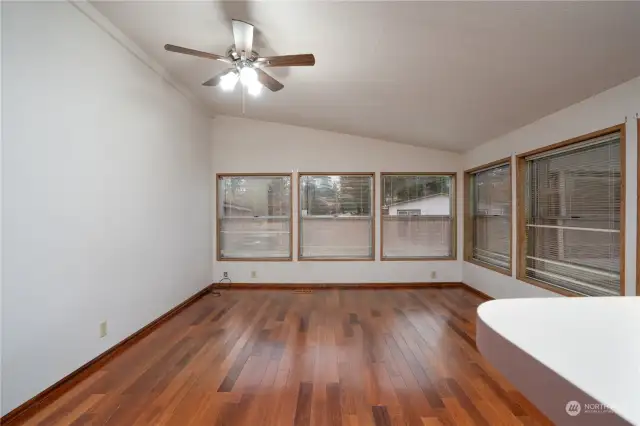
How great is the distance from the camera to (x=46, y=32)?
204 cm

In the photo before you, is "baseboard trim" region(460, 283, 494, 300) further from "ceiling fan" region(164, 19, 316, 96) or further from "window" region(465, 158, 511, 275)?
"ceiling fan" region(164, 19, 316, 96)

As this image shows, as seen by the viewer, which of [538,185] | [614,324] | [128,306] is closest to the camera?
[614,324]

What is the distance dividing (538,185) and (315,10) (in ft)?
10.6

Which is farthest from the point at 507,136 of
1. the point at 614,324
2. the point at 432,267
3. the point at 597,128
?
the point at 614,324

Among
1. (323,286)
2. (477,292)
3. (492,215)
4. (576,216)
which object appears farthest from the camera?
(323,286)

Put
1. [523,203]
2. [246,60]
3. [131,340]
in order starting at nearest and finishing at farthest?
[246,60], [131,340], [523,203]

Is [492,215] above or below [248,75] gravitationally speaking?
below

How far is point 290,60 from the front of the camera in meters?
2.33

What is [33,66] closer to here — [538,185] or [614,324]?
[614,324]

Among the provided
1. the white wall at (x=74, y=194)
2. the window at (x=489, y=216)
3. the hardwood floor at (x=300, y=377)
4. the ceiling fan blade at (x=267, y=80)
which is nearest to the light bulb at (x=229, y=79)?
the ceiling fan blade at (x=267, y=80)

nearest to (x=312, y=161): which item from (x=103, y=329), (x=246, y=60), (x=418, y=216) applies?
(x=418, y=216)

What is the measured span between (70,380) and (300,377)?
1701 millimetres

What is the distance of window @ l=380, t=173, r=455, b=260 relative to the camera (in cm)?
529

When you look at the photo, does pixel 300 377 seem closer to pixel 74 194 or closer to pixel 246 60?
pixel 74 194
